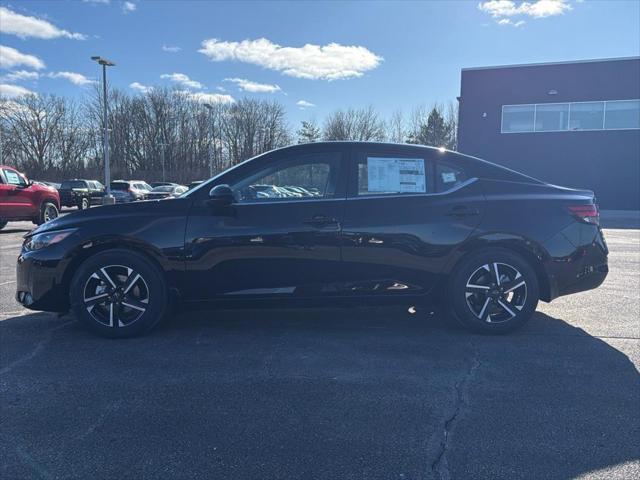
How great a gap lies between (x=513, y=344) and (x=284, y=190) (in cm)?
236

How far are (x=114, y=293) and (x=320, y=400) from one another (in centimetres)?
209

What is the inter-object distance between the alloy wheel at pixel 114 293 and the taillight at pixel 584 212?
12.6 ft

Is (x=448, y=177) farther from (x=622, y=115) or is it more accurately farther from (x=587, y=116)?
(x=622, y=115)

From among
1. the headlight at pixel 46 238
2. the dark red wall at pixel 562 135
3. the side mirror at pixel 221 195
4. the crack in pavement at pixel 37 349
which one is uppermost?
the dark red wall at pixel 562 135

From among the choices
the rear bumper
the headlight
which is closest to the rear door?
the rear bumper

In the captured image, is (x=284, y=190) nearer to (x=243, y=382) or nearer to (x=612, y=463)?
(x=243, y=382)

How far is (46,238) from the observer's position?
4.02 meters

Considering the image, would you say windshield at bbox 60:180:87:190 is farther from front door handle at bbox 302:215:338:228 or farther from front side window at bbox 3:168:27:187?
front door handle at bbox 302:215:338:228

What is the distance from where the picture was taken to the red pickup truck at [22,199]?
12.9 metres

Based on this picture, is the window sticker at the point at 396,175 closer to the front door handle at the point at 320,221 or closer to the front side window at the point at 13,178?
the front door handle at the point at 320,221

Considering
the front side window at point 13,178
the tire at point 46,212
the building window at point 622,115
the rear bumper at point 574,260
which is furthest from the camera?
the building window at point 622,115

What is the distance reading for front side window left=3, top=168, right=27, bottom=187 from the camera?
43.3ft

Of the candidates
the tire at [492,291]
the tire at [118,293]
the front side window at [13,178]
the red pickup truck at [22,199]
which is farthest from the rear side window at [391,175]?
the front side window at [13,178]

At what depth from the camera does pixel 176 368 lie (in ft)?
11.5
